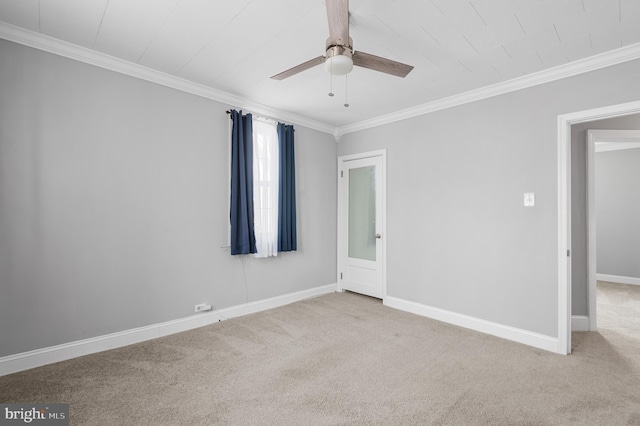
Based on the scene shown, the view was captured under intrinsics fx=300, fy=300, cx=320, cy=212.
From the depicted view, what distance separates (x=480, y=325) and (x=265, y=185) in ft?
9.96

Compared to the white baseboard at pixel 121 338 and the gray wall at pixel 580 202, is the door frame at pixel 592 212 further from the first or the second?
the white baseboard at pixel 121 338

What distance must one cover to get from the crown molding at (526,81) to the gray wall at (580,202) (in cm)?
90

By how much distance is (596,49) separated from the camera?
2508 mm

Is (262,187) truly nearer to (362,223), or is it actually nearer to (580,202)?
(362,223)

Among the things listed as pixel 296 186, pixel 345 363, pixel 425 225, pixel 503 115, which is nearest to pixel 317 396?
pixel 345 363

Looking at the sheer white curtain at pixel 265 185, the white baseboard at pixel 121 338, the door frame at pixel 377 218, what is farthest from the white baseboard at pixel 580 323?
the sheer white curtain at pixel 265 185

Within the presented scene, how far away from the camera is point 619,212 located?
222 inches

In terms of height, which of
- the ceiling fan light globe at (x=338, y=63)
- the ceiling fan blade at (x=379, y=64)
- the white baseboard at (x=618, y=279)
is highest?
the ceiling fan blade at (x=379, y=64)

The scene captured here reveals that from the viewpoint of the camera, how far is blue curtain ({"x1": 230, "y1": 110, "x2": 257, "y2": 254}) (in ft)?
11.7

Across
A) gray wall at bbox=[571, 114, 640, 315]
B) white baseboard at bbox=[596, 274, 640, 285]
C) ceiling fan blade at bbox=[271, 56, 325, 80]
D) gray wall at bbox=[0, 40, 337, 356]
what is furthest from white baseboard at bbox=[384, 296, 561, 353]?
white baseboard at bbox=[596, 274, 640, 285]

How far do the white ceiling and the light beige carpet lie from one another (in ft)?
8.76

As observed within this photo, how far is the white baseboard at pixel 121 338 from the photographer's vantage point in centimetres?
237
